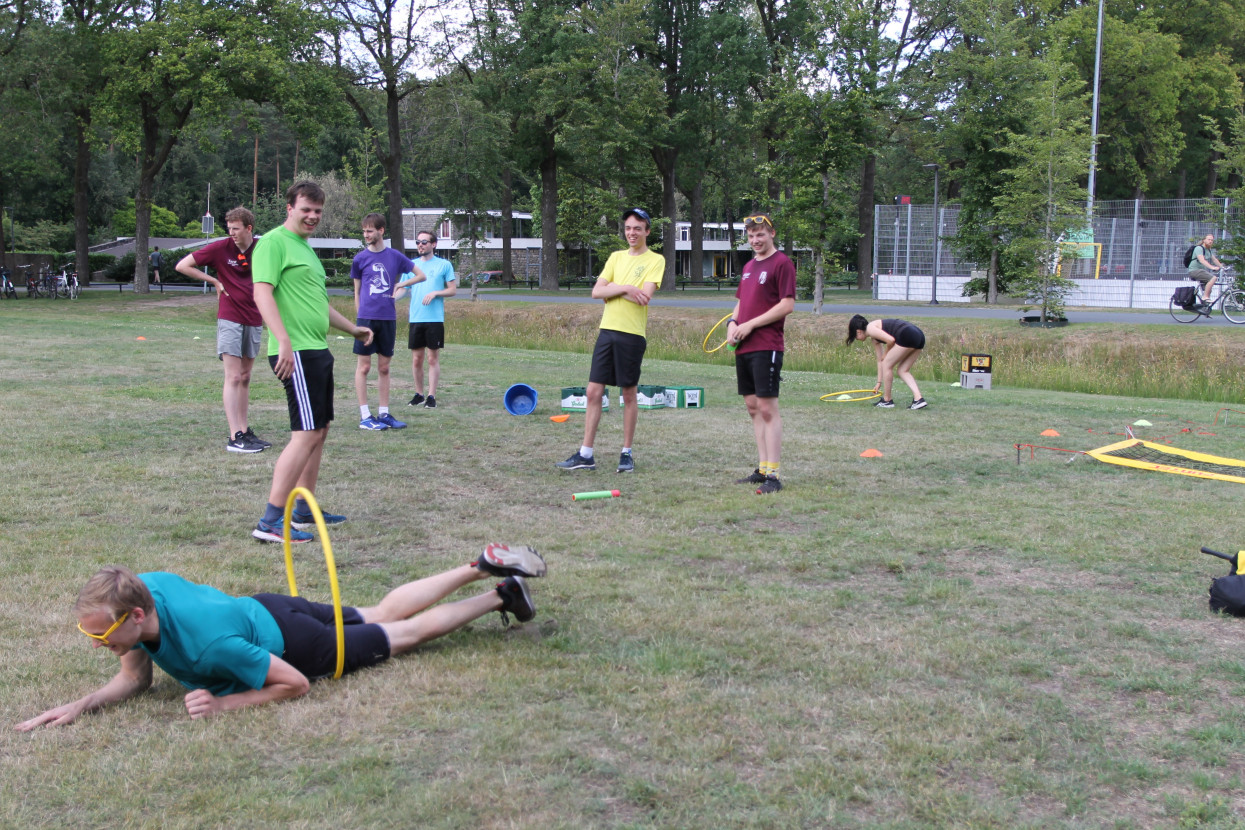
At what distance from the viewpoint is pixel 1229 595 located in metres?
4.51

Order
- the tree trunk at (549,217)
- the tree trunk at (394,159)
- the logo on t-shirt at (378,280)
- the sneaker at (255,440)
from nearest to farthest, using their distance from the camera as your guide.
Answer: the sneaker at (255,440)
the logo on t-shirt at (378,280)
the tree trunk at (394,159)
the tree trunk at (549,217)

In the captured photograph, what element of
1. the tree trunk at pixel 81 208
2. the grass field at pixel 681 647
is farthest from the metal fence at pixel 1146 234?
the tree trunk at pixel 81 208

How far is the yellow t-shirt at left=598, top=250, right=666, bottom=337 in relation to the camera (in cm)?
742

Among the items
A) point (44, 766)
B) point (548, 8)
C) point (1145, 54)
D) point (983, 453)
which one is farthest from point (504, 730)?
point (1145, 54)

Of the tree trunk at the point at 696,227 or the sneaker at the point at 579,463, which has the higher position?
the tree trunk at the point at 696,227

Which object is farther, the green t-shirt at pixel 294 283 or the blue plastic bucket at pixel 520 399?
the blue plastic bucket at pixel 520 399

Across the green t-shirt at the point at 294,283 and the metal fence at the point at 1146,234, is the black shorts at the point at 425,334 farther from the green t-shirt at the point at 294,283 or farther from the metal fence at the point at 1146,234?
the metal fence at the point at 1146,234

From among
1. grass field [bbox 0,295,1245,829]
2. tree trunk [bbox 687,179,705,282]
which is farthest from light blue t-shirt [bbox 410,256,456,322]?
tree trunk [bbox 687,179,705,282]

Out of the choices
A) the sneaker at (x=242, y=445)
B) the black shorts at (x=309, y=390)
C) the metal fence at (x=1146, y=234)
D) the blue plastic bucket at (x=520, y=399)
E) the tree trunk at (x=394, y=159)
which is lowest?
the sneaker at (x=242, y=445)

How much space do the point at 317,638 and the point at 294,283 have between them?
2.67 meters

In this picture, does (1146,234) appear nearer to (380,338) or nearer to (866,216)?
(866,216)

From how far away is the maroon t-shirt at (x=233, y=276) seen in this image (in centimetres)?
820

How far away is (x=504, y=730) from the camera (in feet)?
11.0

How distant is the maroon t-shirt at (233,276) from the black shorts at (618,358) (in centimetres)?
292
